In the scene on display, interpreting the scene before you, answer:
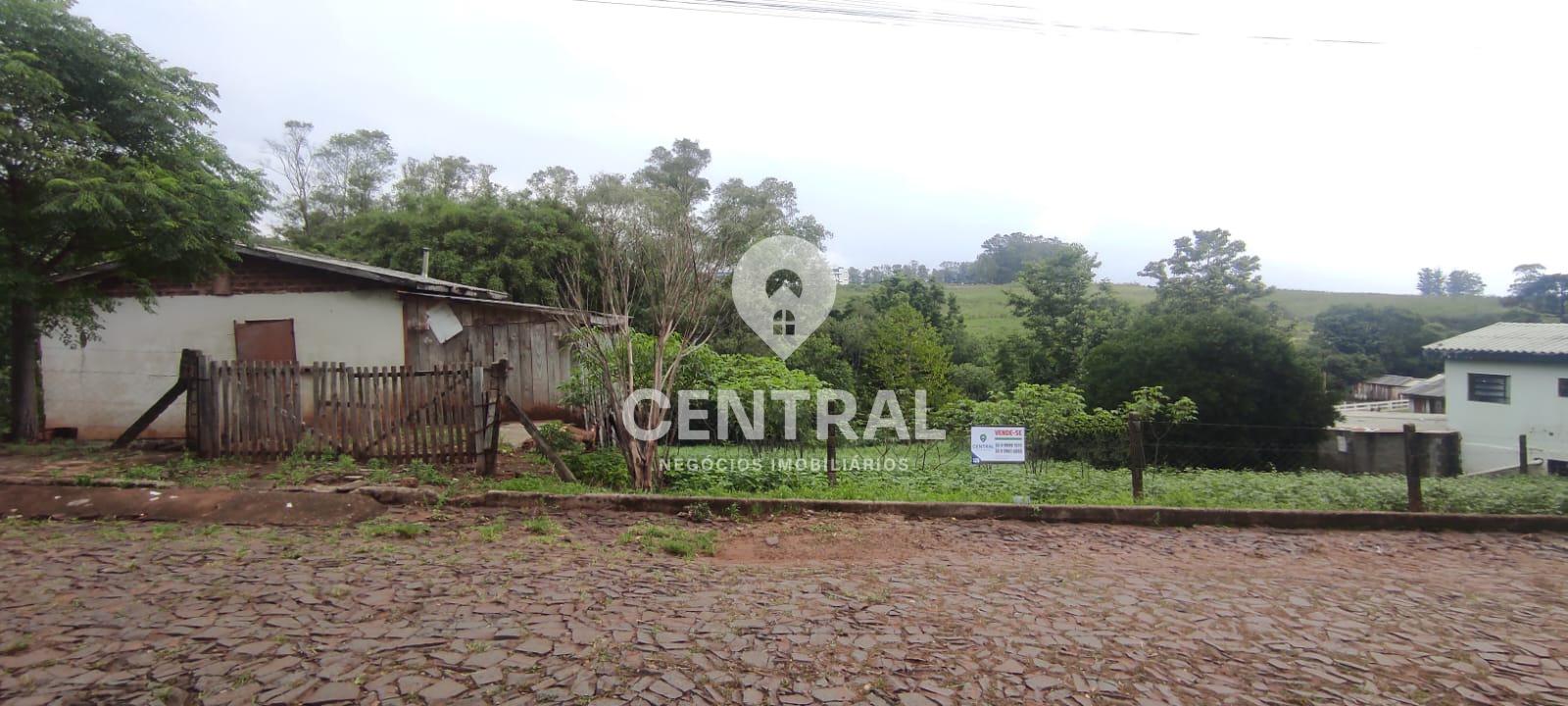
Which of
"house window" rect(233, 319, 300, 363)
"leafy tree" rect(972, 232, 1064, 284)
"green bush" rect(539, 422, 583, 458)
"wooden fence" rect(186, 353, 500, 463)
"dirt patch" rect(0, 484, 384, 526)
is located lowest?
"dirt patch" rect(0, 484, 384, 526)

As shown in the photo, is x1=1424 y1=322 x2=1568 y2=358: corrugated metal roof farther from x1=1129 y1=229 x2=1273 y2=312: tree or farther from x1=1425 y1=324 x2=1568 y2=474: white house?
x1=1129 y1=229 x2=1273 y2=312: tree

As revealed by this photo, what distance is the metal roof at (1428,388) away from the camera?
20784 mm

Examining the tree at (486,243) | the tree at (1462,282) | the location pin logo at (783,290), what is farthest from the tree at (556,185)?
the tree at (1462,282)

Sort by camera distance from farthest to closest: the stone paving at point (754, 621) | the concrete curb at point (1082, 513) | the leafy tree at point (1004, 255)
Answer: the leafy tree at point (1004, 255) → the concrete curb at point (1082, 513) → the stone paving at point (754, 621)

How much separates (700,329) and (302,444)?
13.9 feet

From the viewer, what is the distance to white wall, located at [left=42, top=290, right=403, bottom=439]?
9.49m

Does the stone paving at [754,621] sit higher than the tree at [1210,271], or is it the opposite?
the tree at [1210,271]

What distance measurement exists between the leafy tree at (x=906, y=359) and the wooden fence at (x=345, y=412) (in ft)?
45.2

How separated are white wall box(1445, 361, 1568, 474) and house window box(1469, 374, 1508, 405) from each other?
102 mm

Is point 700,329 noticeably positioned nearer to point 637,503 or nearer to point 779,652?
point 637,503

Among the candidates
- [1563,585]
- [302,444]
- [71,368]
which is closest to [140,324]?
[71,368]

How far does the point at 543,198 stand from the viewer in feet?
68.8

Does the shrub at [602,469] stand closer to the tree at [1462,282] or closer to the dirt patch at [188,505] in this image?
the dirt patch at [188,505]

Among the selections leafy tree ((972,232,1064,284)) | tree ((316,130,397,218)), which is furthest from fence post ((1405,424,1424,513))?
leafy tree ((972,232,1064,284))
